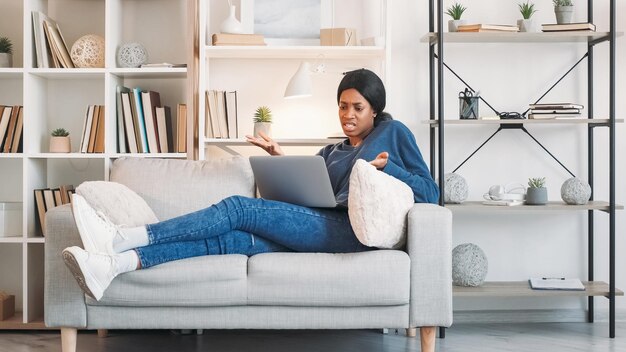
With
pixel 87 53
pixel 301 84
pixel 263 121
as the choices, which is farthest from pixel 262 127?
pixel 87 53

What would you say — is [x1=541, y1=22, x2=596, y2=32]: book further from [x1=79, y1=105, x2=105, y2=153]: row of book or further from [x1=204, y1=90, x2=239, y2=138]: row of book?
[x1=79, y1=105, x2=105, y2=153]: row of book

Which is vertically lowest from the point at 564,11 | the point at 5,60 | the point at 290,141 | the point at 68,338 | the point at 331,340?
the point at 331,340

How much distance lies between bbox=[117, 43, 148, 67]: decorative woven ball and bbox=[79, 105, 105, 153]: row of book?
0.25 m

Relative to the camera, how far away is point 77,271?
9.00ft

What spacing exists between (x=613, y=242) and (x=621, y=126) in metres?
0.70

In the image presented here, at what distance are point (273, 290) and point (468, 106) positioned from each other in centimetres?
150

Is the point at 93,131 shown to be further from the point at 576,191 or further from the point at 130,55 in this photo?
the point at 576,191

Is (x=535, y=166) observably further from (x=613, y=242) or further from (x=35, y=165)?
(x=35, y=165)

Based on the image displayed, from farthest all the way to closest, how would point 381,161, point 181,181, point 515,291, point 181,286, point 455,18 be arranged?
point 455,18 < point 515,291 < point 181,181 < point 381,161 < point 181,286

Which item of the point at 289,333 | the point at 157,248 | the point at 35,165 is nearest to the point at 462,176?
the point at 289,333

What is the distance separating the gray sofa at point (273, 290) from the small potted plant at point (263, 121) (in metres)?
1.03

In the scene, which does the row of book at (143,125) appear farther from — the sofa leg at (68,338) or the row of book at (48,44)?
the sofa leg at (68,338)

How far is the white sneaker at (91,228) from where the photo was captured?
2.80m

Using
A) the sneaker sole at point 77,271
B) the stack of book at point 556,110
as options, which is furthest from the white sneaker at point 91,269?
the stack of book at point 556,110
